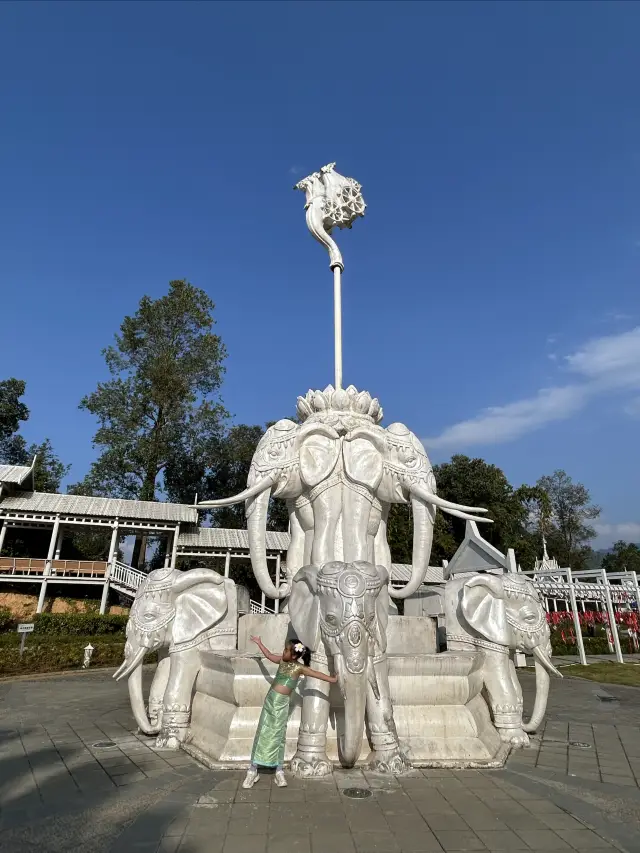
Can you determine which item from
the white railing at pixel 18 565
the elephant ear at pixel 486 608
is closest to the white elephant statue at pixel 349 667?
the elephant ear at pixel 486 608

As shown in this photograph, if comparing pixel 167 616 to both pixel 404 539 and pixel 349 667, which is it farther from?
pixel 404 539

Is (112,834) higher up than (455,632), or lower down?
lower down

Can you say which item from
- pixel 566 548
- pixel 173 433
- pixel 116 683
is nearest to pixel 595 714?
pixel 116 683

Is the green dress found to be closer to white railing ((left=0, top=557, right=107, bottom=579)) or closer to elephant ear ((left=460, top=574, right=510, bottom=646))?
elephant ear ((left=460, top=574, right=510, bottom=646))

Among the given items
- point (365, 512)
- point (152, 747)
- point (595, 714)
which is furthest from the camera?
point (595, 714)

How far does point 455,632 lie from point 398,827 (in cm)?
268

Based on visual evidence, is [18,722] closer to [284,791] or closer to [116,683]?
[116,683]

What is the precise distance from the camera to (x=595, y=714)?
7.45 m

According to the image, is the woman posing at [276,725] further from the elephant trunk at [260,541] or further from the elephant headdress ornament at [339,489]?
the elephant trunk at [260,541]

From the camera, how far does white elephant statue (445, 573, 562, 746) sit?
5.32 meters

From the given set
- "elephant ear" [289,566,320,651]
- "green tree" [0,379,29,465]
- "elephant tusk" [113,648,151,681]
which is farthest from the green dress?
"green tree" [0,379,29,465]

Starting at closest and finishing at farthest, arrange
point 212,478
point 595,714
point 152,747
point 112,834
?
point 112,834 → point 152,747 → point 595,714 → point 212,478

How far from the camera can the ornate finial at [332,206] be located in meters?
8.94

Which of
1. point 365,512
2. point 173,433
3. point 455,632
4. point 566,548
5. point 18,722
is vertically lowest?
point 18,722
